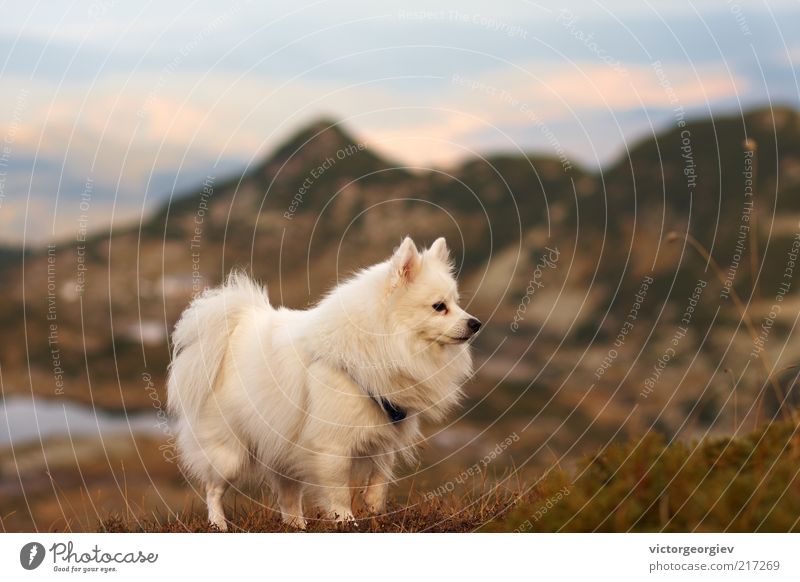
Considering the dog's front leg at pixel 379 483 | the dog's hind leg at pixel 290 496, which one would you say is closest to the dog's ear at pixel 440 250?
the dog's front leg at pixel 379 483

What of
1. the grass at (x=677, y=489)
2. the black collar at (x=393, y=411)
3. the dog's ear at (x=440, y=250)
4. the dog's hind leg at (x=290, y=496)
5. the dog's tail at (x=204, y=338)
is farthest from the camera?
the dog's hind leg at (x=290, y=496)

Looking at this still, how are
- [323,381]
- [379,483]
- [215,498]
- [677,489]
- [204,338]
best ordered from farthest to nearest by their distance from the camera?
[204,338] → [215,498] → [379,483] → [323,381] → [677,489]

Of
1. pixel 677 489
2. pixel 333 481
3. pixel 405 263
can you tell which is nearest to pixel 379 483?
pixel 333 481

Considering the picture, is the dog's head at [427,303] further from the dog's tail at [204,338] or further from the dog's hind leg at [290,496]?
the dog's hind leg at [290,496]

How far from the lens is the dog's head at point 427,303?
899 cm

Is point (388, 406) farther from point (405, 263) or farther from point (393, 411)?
point (405, 263)

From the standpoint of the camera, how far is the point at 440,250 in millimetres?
9461

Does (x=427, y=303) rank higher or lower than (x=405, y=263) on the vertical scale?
lower

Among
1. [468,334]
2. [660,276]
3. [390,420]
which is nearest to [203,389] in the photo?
[390,420]

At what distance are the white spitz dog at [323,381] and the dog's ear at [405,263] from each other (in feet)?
0.04

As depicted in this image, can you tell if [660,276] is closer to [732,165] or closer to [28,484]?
[732,165]

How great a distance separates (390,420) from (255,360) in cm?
148

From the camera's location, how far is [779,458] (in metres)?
6.75

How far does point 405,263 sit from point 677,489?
3.38 m
